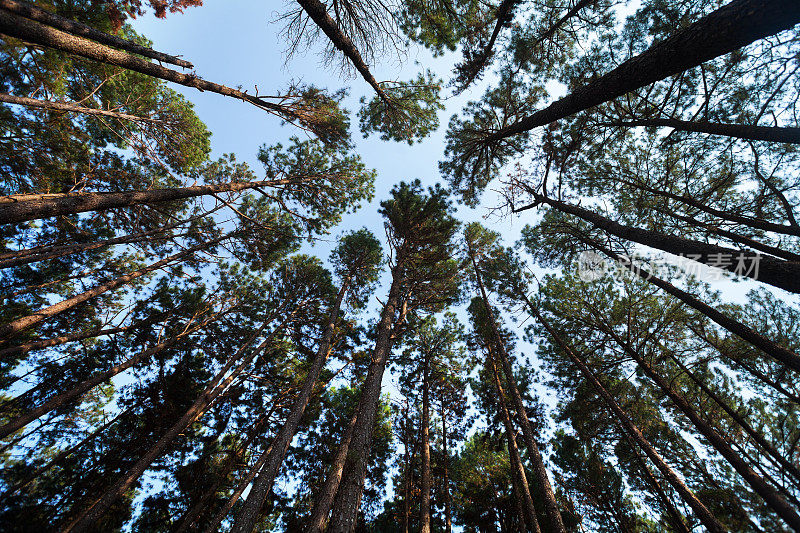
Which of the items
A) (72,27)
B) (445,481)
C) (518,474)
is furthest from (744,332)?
(72,27)

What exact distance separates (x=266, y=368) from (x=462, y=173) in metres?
11.7

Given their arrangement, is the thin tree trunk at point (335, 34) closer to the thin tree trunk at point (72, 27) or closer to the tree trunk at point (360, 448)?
the thin tree trunk at point (72, 27)

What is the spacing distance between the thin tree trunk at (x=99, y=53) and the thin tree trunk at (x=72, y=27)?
0.09m

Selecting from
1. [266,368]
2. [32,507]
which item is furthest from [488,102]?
[32,507]

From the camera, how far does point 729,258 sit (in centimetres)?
373

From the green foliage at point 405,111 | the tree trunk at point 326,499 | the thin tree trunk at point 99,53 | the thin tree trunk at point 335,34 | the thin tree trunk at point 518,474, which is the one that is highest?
the green foliage at point 405,111

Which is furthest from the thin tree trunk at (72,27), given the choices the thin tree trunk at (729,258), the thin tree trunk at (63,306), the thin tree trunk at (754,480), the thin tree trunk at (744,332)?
the thin tree trunk at (754,480)

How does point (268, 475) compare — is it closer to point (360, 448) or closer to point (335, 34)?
point (360, 448)

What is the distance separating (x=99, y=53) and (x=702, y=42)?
7.96 meters

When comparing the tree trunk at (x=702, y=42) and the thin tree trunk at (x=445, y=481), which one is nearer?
the tree trunk at (x=702, y=42)

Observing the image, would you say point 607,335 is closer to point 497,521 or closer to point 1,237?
point 497,521

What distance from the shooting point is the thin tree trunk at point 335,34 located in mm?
4600

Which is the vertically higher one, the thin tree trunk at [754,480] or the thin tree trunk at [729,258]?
the thin tree trunk at [729,258]

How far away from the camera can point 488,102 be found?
848cm
